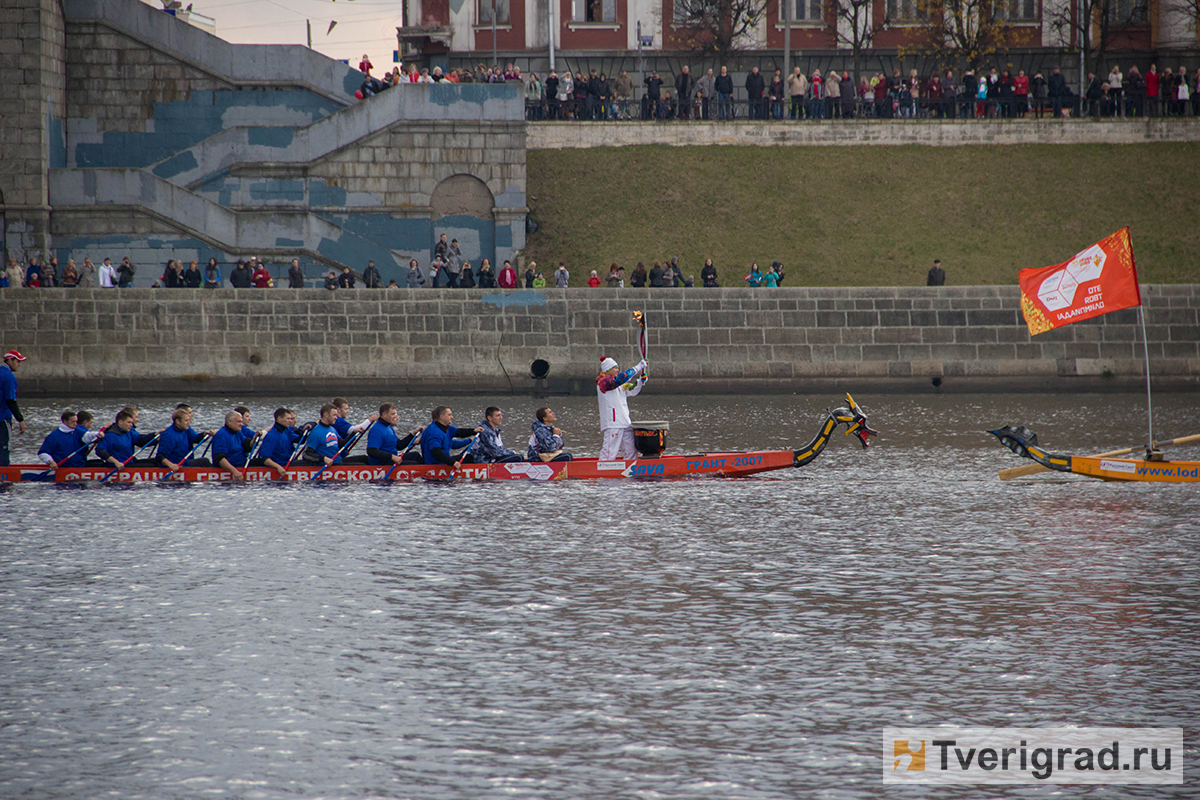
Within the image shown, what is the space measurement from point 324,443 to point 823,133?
2785cm

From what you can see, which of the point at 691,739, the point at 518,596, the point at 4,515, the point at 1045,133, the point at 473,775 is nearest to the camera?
the point at 473,775

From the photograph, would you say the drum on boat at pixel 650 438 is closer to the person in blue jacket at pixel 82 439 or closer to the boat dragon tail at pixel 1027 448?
the boat dragon tail at pixel 1027 448

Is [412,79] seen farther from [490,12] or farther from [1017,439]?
[1017,439]

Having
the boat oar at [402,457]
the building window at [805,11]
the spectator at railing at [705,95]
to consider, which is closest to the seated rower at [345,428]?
the boat oar at [402,457]

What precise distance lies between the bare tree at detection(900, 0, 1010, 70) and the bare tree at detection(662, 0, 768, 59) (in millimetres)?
5976

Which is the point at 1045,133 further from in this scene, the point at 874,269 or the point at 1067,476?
the point at 1067,476

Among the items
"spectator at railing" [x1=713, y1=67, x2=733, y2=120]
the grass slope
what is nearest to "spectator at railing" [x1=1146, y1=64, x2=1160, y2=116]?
the grass slope

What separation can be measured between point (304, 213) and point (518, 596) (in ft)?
91.9

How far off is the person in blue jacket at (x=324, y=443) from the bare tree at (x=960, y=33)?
34253 mm

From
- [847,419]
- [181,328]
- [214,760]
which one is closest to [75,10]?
[181,328]

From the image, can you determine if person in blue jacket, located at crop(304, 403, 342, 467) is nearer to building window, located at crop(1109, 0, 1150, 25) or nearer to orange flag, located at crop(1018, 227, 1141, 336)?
orange flag, located at crop(1018, 227, 1141, 336)

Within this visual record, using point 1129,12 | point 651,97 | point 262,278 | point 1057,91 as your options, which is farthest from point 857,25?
point 262,278

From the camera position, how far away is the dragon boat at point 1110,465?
16.8 metres

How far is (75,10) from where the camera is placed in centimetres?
3775
